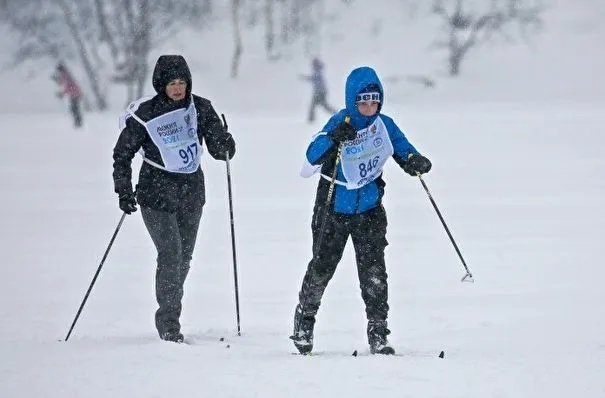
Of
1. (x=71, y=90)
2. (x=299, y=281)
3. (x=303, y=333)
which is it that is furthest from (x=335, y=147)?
(x=71, y=90)

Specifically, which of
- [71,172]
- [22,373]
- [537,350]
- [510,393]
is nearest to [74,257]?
[22,373]

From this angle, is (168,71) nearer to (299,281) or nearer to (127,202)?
(127,202)

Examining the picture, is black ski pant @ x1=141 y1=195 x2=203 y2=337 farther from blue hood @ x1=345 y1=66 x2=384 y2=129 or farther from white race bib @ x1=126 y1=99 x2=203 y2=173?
blue hood @ x1=345 y1=66 x2=384 y2=129

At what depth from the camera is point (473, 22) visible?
4100cm

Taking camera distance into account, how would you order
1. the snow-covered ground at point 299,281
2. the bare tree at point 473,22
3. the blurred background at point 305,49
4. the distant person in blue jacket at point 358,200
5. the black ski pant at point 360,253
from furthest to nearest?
1. the bare tree at point 473,22
2. the blurred background at point 305,49
3. the black ski pant at point 360,253
4. the distant person in blue jacket at point 358,200
5. the snow-covered ground at point 299,281

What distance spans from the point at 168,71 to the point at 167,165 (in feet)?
1.88

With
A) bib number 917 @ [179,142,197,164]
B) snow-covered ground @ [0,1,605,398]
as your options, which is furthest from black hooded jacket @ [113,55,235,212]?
snow-covered ground @ [0,1,605,398]

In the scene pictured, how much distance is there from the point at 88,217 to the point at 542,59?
3153 cm

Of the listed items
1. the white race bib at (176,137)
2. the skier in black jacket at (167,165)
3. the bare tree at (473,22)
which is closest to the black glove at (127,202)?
the skier in black jacket at (167,165)

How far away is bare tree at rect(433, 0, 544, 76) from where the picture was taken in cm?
3906

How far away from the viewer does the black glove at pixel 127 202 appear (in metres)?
5.71

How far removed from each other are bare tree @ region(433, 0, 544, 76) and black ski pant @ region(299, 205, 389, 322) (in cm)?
3395

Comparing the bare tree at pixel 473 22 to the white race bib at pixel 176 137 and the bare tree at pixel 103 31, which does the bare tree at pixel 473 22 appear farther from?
the white race bib at pixel 176 137

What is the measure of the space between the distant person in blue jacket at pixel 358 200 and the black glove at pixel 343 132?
87 mm
